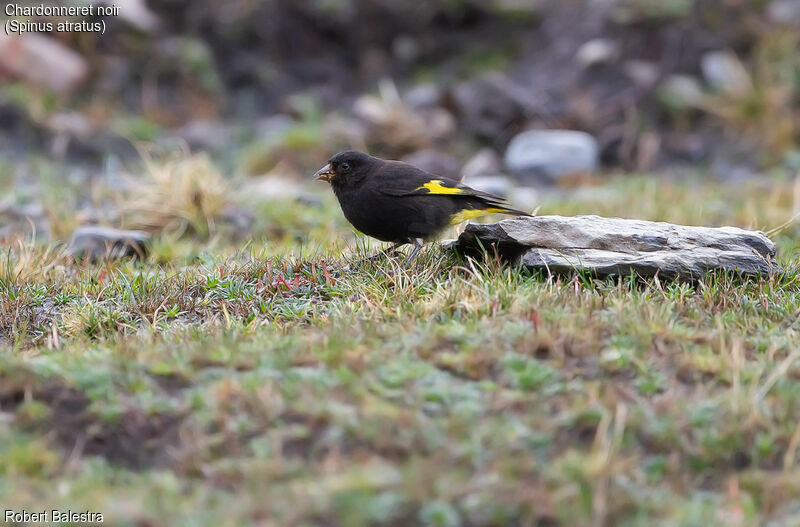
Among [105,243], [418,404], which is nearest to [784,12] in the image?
[105,243]

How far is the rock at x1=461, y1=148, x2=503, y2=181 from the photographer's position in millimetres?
11094

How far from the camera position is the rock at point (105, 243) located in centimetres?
694

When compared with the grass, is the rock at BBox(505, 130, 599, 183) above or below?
above

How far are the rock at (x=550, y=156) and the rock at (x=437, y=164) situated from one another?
0.84 metres

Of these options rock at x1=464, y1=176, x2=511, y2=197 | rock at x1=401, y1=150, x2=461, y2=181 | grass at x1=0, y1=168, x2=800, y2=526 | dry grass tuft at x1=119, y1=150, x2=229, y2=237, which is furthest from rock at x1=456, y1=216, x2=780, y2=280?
rock at x1=401, y1=150, x2=461, y2=181

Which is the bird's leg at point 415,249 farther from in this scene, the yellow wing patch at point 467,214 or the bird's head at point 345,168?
the bird's head at point 345,168

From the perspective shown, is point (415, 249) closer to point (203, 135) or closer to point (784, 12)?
point (203, 135)

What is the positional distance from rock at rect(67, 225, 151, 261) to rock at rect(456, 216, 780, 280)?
2.70 meters

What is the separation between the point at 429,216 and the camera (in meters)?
6.09

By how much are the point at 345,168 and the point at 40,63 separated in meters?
8.09

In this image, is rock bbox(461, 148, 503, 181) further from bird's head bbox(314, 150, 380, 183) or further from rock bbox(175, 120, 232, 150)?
bird's head bbox(314, 150, 380, 183)

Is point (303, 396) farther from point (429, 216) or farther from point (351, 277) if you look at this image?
point (429, 216)

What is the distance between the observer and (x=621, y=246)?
18.4 ft

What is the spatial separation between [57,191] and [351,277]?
493 cm
